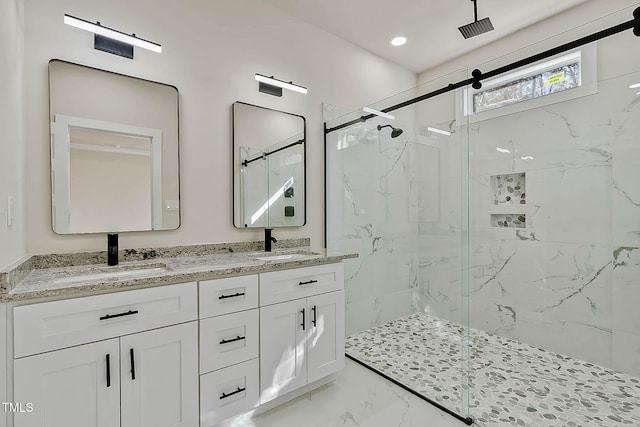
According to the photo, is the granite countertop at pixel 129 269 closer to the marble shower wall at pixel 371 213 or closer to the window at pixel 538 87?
the marble shower wall at pixel 371 213

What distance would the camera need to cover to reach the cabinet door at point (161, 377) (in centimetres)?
136

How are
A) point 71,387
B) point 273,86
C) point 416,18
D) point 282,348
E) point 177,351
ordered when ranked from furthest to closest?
point 416,18
point 273,86
point 282,348
point 177,351
point 71,387

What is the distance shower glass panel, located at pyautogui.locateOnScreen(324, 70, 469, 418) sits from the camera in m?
2.48

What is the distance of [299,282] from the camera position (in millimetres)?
1935

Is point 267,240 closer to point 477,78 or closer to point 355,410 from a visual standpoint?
point 355,410

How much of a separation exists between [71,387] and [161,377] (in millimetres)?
333

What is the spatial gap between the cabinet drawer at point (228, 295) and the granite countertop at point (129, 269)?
0.14 feet

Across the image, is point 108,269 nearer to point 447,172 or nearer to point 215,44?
point 215,44

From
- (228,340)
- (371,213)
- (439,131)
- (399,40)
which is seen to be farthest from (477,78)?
(228,340)

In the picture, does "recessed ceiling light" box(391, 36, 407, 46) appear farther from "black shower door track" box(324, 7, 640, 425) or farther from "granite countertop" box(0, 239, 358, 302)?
"granite countertop" box(0, 239, 358, 302)

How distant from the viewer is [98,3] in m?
1.83

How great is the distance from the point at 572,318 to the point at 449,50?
107 inches

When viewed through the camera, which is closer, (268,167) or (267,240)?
(267,240)

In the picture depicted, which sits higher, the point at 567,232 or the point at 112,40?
the point at 112,40
